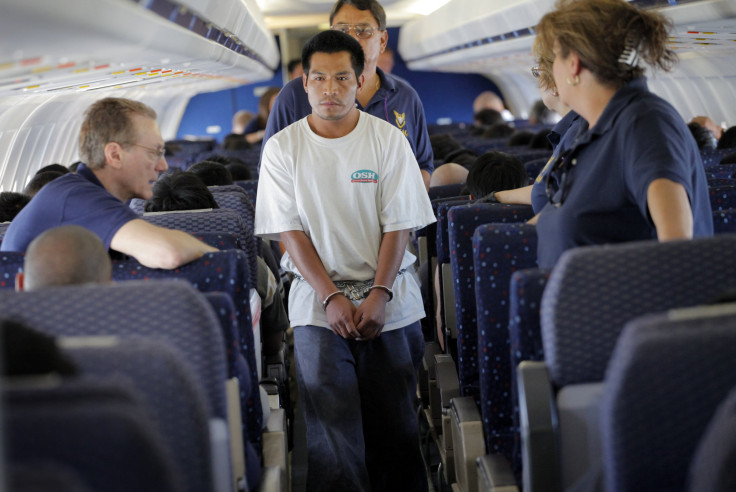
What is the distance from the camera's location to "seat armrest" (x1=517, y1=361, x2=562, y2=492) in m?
1.94

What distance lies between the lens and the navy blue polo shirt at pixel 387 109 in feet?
12.3

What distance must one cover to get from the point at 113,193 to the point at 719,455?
223cm

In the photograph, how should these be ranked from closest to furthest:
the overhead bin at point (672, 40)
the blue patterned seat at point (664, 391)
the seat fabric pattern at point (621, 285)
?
the blue patterned seat at point (664, 391) < the seat fabric pattern at point (621, 285) < the overhead bin at point (672, 40)

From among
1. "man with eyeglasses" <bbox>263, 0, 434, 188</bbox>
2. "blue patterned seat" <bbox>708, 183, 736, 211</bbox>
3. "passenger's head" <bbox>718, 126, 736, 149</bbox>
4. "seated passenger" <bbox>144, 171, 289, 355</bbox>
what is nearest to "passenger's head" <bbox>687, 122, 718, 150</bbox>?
"passenger's head" <bbox>718, 126, 736, 149</bbox>

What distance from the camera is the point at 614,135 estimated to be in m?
2.13

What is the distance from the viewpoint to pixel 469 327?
298 cm

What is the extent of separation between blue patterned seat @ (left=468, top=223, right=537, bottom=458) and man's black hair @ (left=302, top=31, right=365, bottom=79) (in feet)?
3.14

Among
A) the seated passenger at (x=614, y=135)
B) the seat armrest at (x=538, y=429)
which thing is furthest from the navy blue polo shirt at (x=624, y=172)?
the seat armrest at (x=538, y=429)

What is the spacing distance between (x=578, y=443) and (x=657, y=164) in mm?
699

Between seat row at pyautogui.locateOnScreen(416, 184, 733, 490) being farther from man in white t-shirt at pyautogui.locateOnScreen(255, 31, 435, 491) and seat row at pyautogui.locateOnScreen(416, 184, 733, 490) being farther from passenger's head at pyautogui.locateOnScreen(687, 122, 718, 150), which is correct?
passenger's head at pyautogui.locateOnScreen(687, 122, 718, 150)

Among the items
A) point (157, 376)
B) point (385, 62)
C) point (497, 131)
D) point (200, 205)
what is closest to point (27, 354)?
point (157, 376)

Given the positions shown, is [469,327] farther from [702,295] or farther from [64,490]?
[64,490]

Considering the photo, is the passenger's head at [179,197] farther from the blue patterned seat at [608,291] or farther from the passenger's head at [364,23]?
the blue patterned seat at [608,291]

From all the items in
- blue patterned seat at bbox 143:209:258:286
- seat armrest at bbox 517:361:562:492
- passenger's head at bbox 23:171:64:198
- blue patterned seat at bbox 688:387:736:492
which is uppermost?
passenger's head at bbox 23:171:64:198
